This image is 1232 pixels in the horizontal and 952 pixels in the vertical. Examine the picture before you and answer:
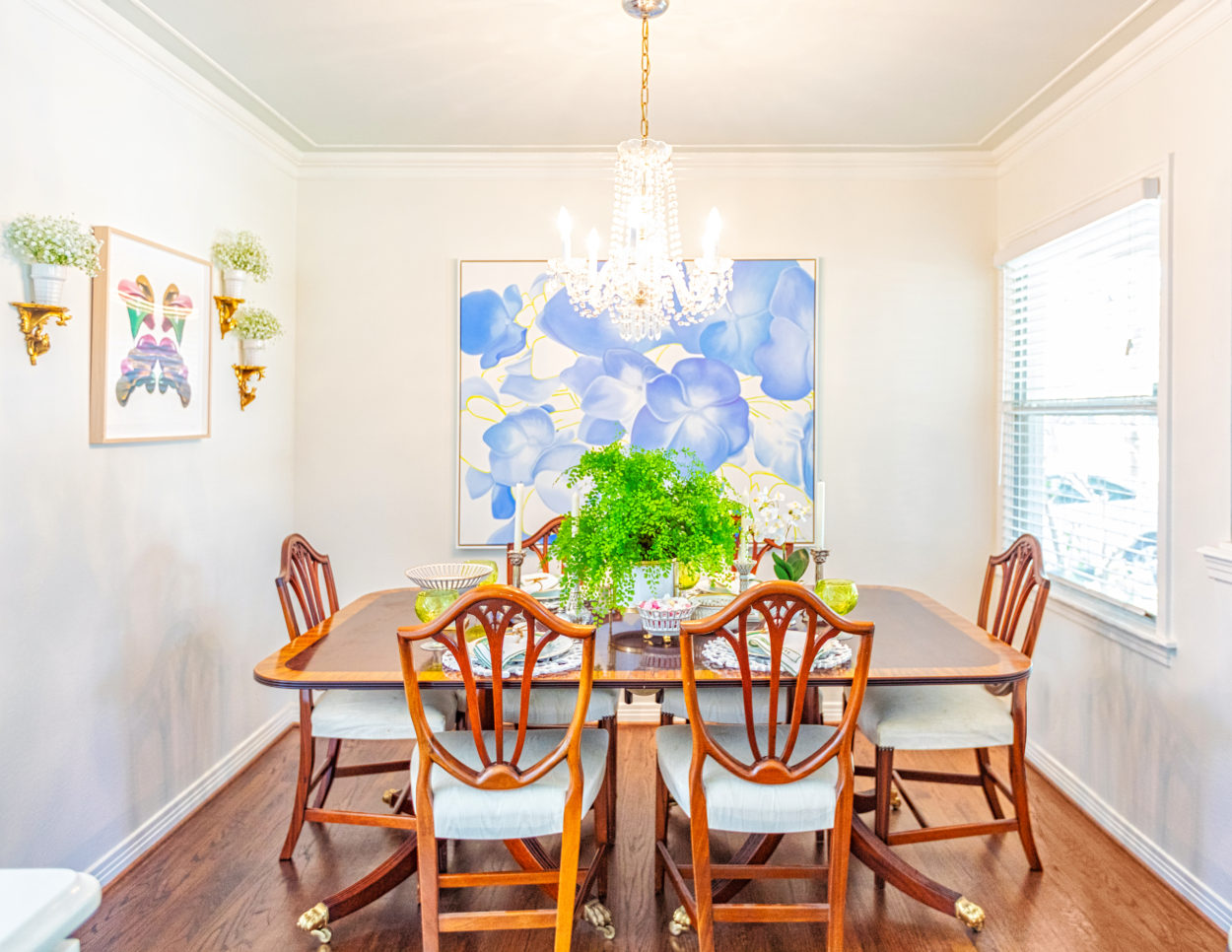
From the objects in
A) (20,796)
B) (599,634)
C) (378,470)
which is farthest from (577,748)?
(378,470)

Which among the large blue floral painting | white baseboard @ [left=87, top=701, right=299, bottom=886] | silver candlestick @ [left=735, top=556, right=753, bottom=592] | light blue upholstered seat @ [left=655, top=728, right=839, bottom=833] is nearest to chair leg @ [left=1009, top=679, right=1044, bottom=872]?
light blue upholstered seat @ [left=655, top=728, right=839, bottom=833]

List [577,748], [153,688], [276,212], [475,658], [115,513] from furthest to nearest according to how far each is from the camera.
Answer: [276,212]
[153,688]
[115,513]
[475,658]
[577,748]

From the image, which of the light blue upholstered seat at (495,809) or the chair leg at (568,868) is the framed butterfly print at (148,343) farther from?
the chair leg at (568,868)

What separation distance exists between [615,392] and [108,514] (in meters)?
2.05

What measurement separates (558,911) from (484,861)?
0.68m

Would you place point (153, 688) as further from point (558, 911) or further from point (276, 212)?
point (276, 212)

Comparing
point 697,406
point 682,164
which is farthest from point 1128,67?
point 697,406

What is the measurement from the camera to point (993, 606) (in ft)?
12.1

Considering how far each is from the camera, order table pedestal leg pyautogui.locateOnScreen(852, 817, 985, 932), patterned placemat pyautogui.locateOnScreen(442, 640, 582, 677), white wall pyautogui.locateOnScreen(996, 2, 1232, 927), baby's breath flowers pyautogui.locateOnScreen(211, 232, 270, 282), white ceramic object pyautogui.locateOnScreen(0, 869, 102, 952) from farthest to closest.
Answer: baby's breath flowers pyautogui.locateOnScreen(211, 232, 270, 282), white wall pyautogui.locateOnScreen(996, 2, 1232, 927), table pedestal leg pyautogui.locateOnScreen(852, 817, 985, 932), patterned placemat pyautogui.locateOnScreen(442, 640, 582, 677), white ceramic object pyautogui.locateOnScreen(0, 869, 102, 952)

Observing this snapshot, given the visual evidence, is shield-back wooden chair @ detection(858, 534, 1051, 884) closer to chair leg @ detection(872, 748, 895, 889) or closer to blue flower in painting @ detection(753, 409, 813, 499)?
chair leg @ detection(872, 748, 895, 889)

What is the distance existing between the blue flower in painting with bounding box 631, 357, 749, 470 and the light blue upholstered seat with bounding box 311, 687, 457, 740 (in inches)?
66.3

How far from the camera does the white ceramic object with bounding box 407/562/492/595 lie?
2447 mm

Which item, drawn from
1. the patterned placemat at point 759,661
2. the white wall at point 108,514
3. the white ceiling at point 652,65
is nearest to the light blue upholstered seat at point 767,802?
the patterned placemat at point 759,661

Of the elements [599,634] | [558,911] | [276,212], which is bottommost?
[558,911]
